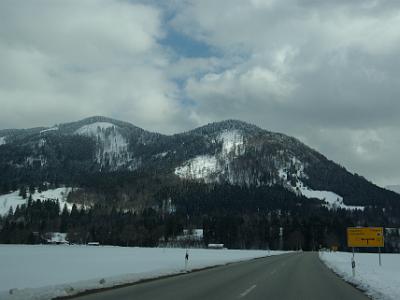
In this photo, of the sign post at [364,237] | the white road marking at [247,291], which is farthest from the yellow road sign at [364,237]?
the white road marking at [247,291]

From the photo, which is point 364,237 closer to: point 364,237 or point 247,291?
point 364,237

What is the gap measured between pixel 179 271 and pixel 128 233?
163m

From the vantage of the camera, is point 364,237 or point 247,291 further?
point 364,237

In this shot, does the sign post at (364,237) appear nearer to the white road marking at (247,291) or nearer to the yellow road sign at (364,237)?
the yellow road sign at (364,237)

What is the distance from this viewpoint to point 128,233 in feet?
644

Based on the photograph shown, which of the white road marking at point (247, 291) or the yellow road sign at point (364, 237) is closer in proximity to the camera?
the white road marking at point (247, 291)

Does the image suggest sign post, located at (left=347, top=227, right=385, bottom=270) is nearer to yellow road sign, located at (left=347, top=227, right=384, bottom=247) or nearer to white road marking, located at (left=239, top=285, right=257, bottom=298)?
yellow road sign, located at (left=347, top=227, right=384, bottom=247)

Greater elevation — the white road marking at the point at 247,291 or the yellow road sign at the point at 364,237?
the yellow road sign at the point at 364,237

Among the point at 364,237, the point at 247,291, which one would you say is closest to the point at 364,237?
the point at 364,237

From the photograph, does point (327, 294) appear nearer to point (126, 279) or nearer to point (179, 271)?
point (126, 279)

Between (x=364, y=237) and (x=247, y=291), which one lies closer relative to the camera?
(x=247, y=291)

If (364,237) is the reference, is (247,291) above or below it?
below

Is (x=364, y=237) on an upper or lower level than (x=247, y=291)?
upper

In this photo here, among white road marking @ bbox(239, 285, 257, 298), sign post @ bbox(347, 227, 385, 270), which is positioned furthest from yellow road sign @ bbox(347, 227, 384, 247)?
white road marking @ bbox(239, 285, 257, 298)
